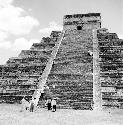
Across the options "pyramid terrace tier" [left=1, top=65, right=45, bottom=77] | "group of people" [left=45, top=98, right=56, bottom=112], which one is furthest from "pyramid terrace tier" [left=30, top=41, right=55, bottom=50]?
"group of people" [left=45, top=98, right=56, bottom=112]

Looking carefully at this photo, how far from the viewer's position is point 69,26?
2895 centimetres

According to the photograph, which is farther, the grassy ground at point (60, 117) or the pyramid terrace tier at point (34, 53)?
the pyramid terrace tier at point (34, 53)

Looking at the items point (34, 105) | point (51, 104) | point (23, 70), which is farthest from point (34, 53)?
point (51, 104)

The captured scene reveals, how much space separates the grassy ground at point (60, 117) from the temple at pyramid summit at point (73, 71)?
116cm

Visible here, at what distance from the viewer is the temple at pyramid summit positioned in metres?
14.8

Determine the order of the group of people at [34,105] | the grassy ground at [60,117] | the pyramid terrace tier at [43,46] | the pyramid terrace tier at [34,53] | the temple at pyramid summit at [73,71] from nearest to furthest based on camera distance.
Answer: the grassy ground at [60,117]
the group of people at [34,105]
the temple at pyramid summit at [73,71]
the pyramid terrace tier at [34,53]
the pyramid terrace tier at [43,46]

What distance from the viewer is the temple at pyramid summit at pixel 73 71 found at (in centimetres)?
1482

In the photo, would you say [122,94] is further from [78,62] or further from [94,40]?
[94,40]

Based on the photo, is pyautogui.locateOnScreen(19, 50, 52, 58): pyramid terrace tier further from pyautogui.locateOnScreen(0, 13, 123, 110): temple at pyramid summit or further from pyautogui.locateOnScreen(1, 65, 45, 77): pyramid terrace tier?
pyautogui.locateOnScreen(1, 65, 45, 77): pyramid terrace tier

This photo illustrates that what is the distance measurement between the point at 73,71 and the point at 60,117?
6351mm

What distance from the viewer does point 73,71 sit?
700 inches

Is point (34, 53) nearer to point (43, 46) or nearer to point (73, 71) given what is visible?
point (43, 46)

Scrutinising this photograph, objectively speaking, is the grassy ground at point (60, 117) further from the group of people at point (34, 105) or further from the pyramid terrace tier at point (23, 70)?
the pyramid terrace tier at point (23, 70)

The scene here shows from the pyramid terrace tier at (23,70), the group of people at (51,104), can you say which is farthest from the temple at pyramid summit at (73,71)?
the group of people at (51,104)
